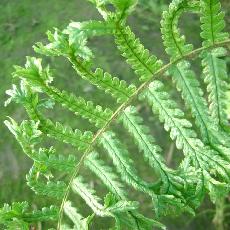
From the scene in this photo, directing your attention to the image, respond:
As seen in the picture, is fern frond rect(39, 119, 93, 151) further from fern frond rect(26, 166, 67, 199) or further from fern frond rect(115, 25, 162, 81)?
fern frond rect(115, 25, 162, 81)

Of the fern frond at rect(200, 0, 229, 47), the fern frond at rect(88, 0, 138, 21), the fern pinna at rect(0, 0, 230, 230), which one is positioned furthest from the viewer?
the fern pinna at rect(0, 0, 230, 230)

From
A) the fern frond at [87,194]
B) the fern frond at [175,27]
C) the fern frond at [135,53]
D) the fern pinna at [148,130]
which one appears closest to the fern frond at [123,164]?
the fern pinna at [148,130]

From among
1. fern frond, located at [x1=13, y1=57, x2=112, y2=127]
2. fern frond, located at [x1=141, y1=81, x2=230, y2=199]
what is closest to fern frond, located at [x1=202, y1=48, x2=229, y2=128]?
fern frond, located at [x1=141, y1=81, x2=230, y2=199]

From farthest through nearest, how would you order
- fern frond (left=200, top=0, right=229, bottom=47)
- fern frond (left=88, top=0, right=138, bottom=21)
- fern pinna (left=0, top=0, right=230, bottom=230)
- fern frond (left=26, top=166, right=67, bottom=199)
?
fern frond (left=26, top=166, right=67, bottom=199) → fern pinna (left=0, top=0, right=230, bottom=230) → fern frond (left=200, top=0, right=229, bottom=47) → fern frond (left=88, top=0, right=138, bottom=21)

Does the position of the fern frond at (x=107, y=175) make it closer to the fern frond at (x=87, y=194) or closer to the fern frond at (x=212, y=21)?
the fern frond at (x=87, y=194)

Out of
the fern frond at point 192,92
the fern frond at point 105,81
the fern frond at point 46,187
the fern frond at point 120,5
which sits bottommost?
the fern frond at point 46,187

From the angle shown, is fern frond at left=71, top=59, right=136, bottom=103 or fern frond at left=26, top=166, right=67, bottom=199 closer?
fern frond at left=71, top=59, right=136, bottom=103

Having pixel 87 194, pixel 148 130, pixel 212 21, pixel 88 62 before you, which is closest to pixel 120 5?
pixel 88 62
